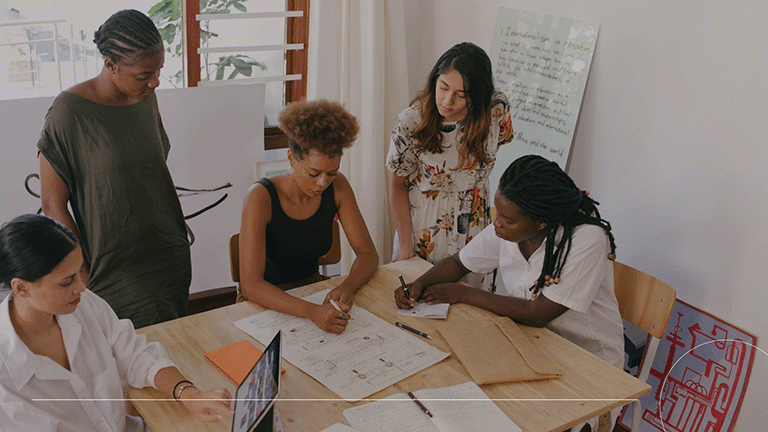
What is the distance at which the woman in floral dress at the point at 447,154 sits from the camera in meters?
2.30

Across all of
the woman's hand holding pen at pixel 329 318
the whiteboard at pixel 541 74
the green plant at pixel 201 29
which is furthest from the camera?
the green plant at pixel 201 29

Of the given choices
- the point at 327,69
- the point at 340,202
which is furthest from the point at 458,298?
the point at 327,69

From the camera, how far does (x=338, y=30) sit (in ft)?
10.7

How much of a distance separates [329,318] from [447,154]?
90 centimetres

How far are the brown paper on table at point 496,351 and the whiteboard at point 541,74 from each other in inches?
48.2

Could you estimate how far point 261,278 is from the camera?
201cm

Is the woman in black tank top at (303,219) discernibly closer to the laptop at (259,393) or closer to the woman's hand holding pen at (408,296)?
the woman's hand holding pen at (408,296)

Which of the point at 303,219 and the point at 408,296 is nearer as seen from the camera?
the point at 408,296

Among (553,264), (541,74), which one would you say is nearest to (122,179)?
(553,264)

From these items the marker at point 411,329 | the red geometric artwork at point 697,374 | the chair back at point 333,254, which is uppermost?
the marker at point 411,329

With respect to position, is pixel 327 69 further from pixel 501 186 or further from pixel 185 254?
pixel 501 186

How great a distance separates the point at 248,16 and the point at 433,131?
1296 millimetres

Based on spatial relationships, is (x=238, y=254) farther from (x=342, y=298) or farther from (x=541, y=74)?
(x=541, y=74)

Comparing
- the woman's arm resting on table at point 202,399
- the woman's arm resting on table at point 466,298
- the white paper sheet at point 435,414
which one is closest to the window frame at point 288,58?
the woman's arm resting on table at point 466,298
